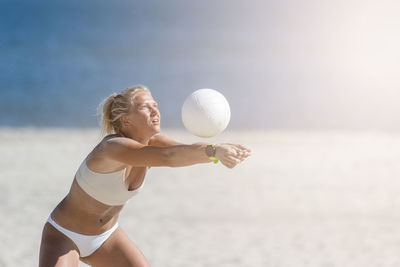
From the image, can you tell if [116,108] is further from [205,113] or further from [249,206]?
[249,206]

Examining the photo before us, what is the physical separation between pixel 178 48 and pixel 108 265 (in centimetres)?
2968

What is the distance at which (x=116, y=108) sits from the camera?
344 cm

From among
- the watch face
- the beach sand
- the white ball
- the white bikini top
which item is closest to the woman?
the white bikini top

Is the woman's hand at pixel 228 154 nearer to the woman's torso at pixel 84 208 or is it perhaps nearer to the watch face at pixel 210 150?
the watch face at pixel 210 150

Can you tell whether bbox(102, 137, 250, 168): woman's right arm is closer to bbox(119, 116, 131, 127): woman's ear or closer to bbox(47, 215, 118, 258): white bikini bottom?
bbox(119, 116, 131, 127): woman's ear

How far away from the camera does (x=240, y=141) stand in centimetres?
1410

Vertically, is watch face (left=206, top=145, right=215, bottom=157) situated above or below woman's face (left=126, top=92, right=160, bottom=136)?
below

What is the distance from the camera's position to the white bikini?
3.37 metres

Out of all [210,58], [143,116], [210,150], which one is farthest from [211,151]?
[210,58]

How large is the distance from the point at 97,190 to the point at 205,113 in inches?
31.0

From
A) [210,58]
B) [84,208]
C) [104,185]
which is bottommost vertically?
[84,208]

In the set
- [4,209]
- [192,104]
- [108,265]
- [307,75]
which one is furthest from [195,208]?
[307,75]

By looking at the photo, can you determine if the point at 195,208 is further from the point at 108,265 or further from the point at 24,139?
the point at 24,139

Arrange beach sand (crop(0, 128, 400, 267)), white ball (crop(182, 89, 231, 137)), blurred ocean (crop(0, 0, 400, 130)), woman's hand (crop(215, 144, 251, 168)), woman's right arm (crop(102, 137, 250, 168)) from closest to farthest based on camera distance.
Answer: woman's hand (crop(215, 144, 251, 168))
woman's right arm (crop(102, 137, 250, 168))
white ball (crop(182, 89, 231, 137))
beach sand (crop(0, 128, 400, 267))
blurred ocean (crop(0, 0, 400, 130))
